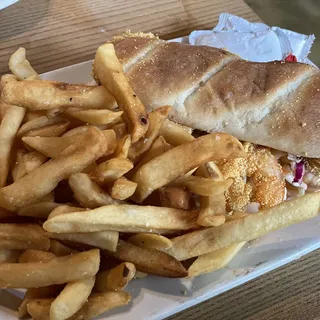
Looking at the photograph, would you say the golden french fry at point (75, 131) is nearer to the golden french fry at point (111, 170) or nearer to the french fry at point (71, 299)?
the golden french fry at point (111, 170)

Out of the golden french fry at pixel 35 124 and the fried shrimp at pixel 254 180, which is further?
the fried shrimp at pixel 254 180

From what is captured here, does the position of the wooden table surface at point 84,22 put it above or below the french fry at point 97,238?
above

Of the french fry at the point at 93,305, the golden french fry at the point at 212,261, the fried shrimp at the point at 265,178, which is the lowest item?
the fried shrimp at the point at 265,178

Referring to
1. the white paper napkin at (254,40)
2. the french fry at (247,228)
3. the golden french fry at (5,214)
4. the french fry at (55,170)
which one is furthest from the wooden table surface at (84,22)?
the golden french fry at (5,214)

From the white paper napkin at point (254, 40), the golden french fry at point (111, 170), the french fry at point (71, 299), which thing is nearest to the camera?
the french fry at point (71, 299)

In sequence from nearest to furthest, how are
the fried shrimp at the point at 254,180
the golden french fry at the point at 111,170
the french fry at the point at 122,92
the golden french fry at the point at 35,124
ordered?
the golden french fry at the point at 111,170
the french fry at the point at 122,92
the golden french fry at the point at 35,124
the fried shrimp at the point at 254,180

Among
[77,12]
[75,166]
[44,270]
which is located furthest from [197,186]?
[77,12]

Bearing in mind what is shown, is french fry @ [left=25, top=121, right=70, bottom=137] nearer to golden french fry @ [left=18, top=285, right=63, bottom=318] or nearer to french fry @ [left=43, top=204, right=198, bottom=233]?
french fry @ [left=43, top=204, right=198, bottom=233]
